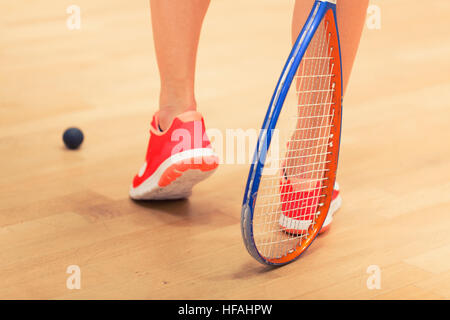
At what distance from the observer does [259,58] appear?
2490 mm

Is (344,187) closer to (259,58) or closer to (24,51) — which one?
(259,58)

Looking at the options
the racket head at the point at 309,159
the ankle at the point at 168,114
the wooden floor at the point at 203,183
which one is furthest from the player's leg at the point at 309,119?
the ankle at the point at 168,114

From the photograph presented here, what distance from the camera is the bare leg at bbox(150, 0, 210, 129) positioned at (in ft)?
4.27

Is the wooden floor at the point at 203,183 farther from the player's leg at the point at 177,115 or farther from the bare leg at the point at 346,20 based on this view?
the bare leg at the point at 346,20

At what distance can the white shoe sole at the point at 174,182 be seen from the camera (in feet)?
4.26

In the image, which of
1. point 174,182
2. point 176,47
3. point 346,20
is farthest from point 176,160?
point 346,20

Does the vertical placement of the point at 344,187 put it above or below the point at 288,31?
below

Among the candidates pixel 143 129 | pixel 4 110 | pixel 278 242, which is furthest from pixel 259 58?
pixel 278 242

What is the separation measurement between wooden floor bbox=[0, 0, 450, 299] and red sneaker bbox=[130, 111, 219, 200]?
0.15 ft

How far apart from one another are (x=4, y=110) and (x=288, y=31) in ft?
4.28

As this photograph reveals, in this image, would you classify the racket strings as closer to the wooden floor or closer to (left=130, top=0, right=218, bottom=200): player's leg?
the wooden floor

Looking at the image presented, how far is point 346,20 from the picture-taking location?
4.23ft

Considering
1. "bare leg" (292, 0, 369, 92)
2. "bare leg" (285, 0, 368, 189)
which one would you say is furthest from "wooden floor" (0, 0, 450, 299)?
"bare leg" (292, 0, 369, 92)

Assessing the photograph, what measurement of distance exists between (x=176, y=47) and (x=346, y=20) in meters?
0.31
